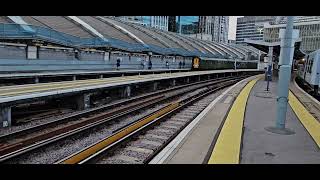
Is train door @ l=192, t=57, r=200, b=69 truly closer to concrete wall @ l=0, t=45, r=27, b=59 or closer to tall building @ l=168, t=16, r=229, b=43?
concrete wall @ l=0, t=45, r=27, b=59

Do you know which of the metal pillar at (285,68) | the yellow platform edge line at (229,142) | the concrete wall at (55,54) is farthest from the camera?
the concrete wall at (55,54)

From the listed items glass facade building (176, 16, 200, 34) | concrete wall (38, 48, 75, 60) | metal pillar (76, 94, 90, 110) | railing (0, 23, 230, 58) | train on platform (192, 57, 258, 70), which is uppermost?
glass facade building (176, 16, 200, 34)

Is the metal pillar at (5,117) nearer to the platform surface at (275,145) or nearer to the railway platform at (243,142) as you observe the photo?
the railway platform at (243,142)

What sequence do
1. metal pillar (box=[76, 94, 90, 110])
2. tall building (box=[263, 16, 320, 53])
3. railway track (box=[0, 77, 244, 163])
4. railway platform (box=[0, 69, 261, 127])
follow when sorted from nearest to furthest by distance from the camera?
1. railway track (box=[0, 77, 244, 163])
2. railway platform (box=[0, 69, 261, 127])
3. metal pillar (box=[76, 94, 90, 110])
4. tall building (box=[263, 16, 320, 53])

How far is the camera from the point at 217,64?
156 ft

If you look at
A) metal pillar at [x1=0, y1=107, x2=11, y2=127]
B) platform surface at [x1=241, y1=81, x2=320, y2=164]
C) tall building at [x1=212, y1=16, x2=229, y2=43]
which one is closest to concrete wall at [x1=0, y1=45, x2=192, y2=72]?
metal pillar at [x1=0, y1=107, x2=11, y2=127]

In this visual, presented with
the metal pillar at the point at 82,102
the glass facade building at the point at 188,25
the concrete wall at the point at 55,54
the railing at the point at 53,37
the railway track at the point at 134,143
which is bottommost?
the railway track at the point at 134,143

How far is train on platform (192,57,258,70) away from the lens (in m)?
43.2

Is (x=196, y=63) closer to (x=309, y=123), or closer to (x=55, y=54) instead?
(x=55, y=54)

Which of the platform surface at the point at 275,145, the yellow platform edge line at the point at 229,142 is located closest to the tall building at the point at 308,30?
the yellow platform edge line at the point at 229,142

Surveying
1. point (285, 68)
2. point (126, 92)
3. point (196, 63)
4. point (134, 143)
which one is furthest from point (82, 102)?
point (196, 63)

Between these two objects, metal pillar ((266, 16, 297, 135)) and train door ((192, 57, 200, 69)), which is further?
train door ((192, 57, 200, 69))

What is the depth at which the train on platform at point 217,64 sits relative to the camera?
43.2m
